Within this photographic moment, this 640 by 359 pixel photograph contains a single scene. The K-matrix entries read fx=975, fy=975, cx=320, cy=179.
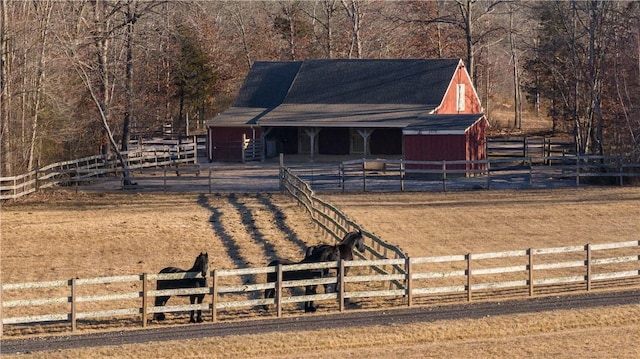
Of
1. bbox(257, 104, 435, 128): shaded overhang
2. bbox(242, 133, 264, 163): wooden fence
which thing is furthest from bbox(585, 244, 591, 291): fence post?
bbox(242, 133, 264, 163): wooden fence

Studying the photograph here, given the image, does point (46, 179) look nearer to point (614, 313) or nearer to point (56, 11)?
point (56, 11)

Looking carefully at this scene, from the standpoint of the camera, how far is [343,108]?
55000 millimetres

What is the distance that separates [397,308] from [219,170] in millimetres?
30949

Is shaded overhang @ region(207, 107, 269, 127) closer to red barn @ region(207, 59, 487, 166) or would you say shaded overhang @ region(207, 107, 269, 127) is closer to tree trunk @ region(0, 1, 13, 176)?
red barn @ region(207, 59, 487, 166)

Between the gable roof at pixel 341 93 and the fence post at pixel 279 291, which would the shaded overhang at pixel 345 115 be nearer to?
the gable roof at pixel 341 93

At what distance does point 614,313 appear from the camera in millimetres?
18125

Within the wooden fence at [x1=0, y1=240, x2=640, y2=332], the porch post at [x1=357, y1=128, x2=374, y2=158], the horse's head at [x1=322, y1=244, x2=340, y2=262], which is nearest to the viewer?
the wooden fence at [x1=0, y1=240, x2=640, y2=332]

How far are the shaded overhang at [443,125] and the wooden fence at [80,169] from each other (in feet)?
41.4

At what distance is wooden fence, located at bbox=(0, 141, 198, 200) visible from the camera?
38.0 m

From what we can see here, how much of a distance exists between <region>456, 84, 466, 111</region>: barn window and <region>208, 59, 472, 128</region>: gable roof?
1554mm

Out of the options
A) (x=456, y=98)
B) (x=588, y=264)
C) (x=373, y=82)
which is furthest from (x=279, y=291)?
(x=373, y=82)

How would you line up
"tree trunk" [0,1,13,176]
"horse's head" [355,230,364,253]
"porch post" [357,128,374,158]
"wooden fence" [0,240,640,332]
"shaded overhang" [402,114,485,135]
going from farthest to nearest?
"porch post" [357,128,374,158]
"shaded overhang" [402,114,485,135]
"tree trunk" [0,1,13,176]
"horse's head" [355,230,364,253]
"wooden fence" [0,240,640,332]

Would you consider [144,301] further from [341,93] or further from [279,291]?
[341,93]

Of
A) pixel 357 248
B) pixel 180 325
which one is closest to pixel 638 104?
pixel 357 248
